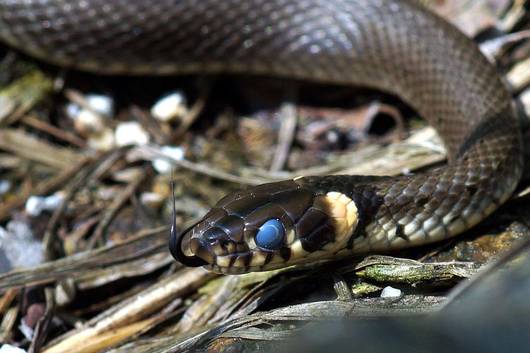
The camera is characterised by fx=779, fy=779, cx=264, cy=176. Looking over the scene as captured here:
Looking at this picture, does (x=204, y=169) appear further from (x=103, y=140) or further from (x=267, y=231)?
(x=267, y=231)

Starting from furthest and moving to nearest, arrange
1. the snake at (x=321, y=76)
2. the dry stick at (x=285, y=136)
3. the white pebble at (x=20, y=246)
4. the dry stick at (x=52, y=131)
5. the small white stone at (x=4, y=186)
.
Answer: the dry stick at (x=52, y=131), the dry stick at (x=285, y=136), the small white stone at (x=4, y=186), the white pebble at (x=20, y=246), the snake at (x=321, y=76)

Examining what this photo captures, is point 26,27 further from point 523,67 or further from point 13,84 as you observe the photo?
point 523,67

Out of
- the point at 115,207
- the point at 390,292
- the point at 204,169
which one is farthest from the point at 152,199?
the point at 390,292

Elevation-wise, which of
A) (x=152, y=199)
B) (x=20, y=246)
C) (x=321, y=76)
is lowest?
(x=20, y=246)

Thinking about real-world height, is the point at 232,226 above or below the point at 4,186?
above

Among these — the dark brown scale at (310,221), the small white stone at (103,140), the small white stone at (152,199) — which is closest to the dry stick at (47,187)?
the small white stone at (103,140)

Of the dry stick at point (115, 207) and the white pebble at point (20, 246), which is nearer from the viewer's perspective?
the white pebble at point (20, 246)

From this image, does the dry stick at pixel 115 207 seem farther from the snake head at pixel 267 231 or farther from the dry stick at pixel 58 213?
the snake head at pixel 267 231
